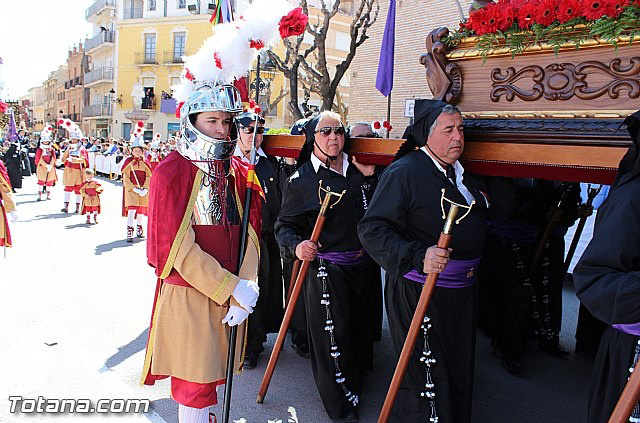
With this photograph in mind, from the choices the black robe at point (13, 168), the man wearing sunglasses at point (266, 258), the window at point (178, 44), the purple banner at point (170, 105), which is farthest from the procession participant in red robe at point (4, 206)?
the window at point (178, 44)

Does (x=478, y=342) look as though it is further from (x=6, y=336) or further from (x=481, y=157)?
(x=6, y=336)

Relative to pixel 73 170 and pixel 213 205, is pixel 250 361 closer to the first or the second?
pixel 213 205

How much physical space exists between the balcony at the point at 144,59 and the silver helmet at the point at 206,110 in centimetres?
4176

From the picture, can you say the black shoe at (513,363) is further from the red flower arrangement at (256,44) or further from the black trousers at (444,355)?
the red flower arrangement at (256,44)

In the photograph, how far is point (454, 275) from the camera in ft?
10.8

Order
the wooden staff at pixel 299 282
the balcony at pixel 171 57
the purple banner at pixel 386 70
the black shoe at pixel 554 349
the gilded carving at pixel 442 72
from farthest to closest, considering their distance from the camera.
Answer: the balcony at pixel 171 57 → the purple banner at pixel 386 70 → the black shoe at pixel 554 349 → the wooden staff at pixel 299 282 → the gilded carving at pixel 442 72

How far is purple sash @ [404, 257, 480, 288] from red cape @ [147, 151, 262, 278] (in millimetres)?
1327

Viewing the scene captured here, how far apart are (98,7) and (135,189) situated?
49.7m

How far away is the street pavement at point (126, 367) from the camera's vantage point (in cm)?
417

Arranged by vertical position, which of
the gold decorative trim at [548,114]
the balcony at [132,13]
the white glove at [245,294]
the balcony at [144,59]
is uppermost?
the balcony at [132,13]

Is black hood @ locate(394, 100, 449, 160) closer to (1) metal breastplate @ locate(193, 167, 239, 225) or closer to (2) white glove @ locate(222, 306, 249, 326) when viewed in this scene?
(1) metal breastplate @ locate(193, 167, 239, 225)

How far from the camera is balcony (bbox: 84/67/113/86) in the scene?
47562 millimetres

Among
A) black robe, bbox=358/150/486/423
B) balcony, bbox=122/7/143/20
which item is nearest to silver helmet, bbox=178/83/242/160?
black robe, bbox=358/150/486/423

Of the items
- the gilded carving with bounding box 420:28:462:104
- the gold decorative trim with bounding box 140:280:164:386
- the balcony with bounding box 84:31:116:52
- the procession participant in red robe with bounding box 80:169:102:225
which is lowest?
the procession participant in red robe with bounding box 80:169:102:225
